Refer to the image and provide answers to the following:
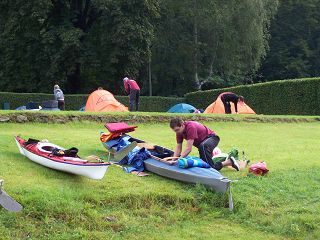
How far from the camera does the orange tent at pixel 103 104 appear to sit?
79.1 ft

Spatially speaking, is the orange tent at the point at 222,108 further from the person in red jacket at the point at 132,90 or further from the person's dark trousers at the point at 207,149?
the person's dark trousers at the point at 207,149

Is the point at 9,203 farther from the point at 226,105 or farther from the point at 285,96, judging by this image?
the point at 285,96

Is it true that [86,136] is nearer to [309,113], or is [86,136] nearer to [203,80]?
[309,113]

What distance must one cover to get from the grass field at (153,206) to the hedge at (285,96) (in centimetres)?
1470

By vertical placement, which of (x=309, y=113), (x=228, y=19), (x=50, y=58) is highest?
(x=228, y=19)

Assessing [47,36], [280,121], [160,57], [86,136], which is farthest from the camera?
[160,57]

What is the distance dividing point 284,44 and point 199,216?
4538cm

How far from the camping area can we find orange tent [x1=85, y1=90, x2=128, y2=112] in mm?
72

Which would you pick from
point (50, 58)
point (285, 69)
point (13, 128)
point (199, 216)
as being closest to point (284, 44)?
point (285, 69)

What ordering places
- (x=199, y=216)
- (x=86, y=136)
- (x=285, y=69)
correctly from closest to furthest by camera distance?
A: (x=199, y=216), (x=86, y=136), (x=285, y=69)

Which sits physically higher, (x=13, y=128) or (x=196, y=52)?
(x=196, y=52)

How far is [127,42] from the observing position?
105 ft

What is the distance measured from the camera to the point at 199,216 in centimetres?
818

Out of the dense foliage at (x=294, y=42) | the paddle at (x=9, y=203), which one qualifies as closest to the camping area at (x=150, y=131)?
the paddle at (x=9, y=203)
